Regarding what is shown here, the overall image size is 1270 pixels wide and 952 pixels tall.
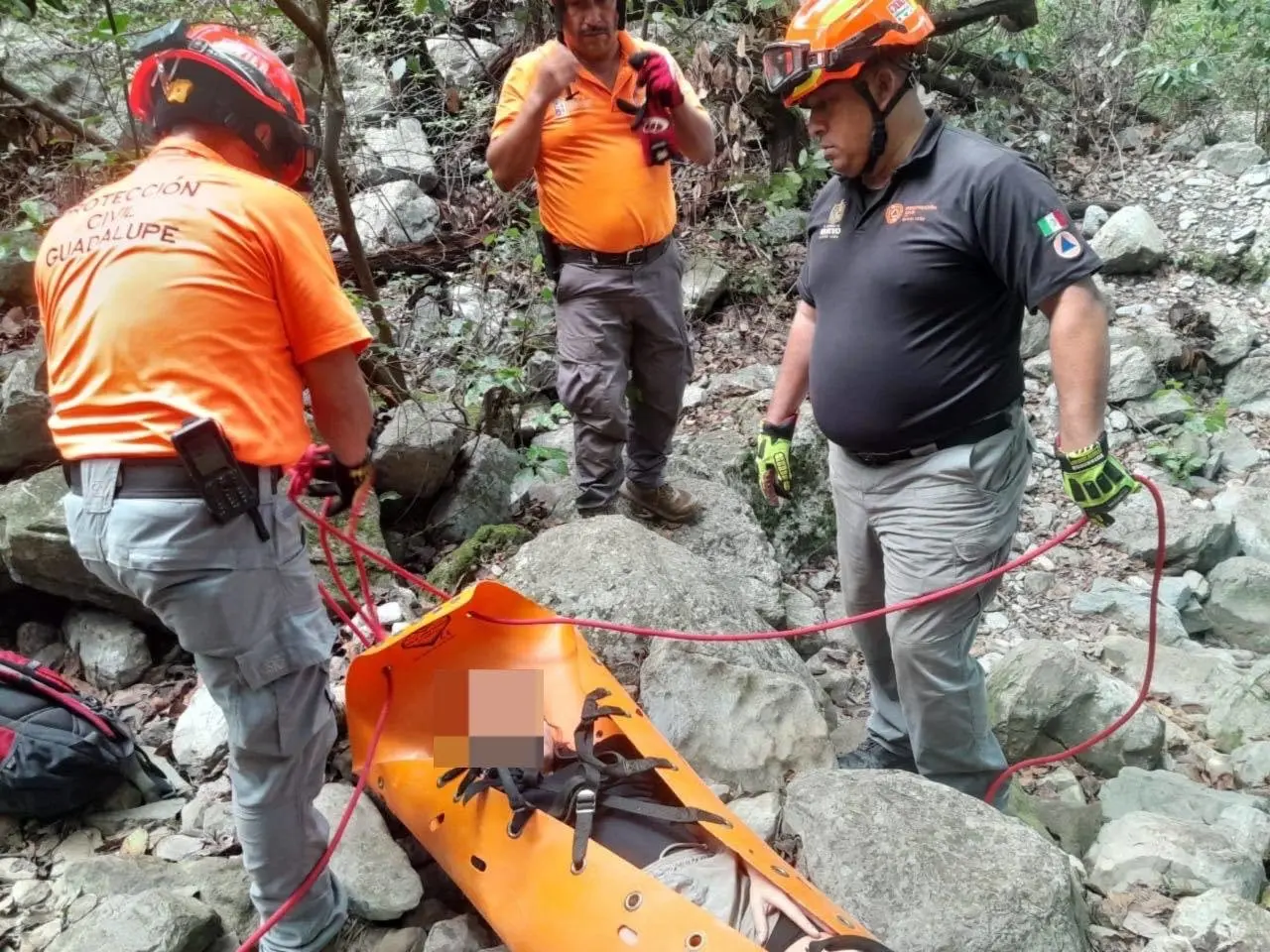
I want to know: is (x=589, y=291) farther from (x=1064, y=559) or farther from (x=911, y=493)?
(x=1064, y=559)

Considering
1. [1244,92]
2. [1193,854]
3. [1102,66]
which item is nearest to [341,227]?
[1193,854]

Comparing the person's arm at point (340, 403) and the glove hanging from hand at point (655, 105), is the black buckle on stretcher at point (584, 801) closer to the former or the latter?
the person's arm at point (340, 403)

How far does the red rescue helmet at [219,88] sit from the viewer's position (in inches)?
73.5

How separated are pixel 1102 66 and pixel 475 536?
8.84 meters

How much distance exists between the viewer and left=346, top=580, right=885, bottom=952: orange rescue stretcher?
1.73m

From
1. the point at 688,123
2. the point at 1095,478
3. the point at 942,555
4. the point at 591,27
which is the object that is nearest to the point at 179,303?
the point at 942,555

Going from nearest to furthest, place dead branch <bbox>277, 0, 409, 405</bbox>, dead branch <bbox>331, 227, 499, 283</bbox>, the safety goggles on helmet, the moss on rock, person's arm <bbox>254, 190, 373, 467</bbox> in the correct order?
person's arm <bbox>254, 190, 373, 467</bbox>
the safety goggles on helmet
dead branch <bbox>277, 0, 409, 405</bbox>
the moss on rock
dead branch <bbox>331, 227, 499, 283</bbox>

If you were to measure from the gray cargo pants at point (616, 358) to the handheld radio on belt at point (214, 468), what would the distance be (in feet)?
6.45

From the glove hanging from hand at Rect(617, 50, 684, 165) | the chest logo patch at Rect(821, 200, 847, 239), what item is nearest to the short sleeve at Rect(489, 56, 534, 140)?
the glove hanging from hand at Rect(617, 50, 684, 165)

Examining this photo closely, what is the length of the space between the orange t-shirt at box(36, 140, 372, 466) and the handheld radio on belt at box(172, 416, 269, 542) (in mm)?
51

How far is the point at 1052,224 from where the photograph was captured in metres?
2.12

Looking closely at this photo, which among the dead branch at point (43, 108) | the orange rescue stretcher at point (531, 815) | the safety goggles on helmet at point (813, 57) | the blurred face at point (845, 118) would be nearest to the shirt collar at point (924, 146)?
the blurred face at point (845, 118)

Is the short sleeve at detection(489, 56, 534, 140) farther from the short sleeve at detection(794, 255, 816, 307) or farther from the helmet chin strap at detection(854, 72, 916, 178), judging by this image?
the helmet chin strap at detection(854, 72, 916, 178)

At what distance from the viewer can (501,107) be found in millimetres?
3469
